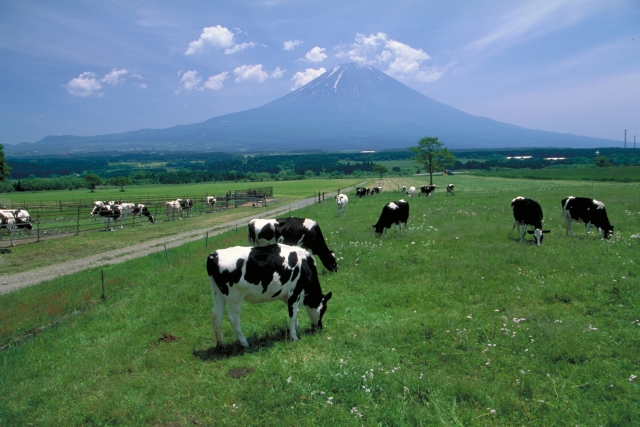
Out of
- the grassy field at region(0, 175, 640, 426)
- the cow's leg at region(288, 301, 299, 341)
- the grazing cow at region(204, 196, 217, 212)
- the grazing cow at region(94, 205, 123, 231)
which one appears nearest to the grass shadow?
the grassy field at region(0, 175, 640, 426)

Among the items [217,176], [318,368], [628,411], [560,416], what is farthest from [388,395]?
[217,176]

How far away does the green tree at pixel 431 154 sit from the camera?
63844 mm

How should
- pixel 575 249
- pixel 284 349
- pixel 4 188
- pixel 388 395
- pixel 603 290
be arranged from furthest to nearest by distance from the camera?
pixel 4 188, pixel 575 249, pixel 603 290, pixel 284 349, pixel 388 395

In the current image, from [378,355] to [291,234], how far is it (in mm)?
6791

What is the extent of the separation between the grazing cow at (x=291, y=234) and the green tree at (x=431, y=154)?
175ft

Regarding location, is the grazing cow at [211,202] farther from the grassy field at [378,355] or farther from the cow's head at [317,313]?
the cow's head at [317,313]

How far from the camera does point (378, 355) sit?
22.0 ft

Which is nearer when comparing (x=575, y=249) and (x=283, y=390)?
(x=283, y=390)

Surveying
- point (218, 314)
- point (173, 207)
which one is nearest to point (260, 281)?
point (218, 314)

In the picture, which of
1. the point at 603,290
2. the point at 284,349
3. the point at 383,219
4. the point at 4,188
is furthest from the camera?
the point at 4,188

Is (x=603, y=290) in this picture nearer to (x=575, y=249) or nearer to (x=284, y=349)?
(x=575, y=249)

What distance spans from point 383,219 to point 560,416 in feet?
42.3

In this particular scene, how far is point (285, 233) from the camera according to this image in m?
13.0

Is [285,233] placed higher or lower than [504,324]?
higher
